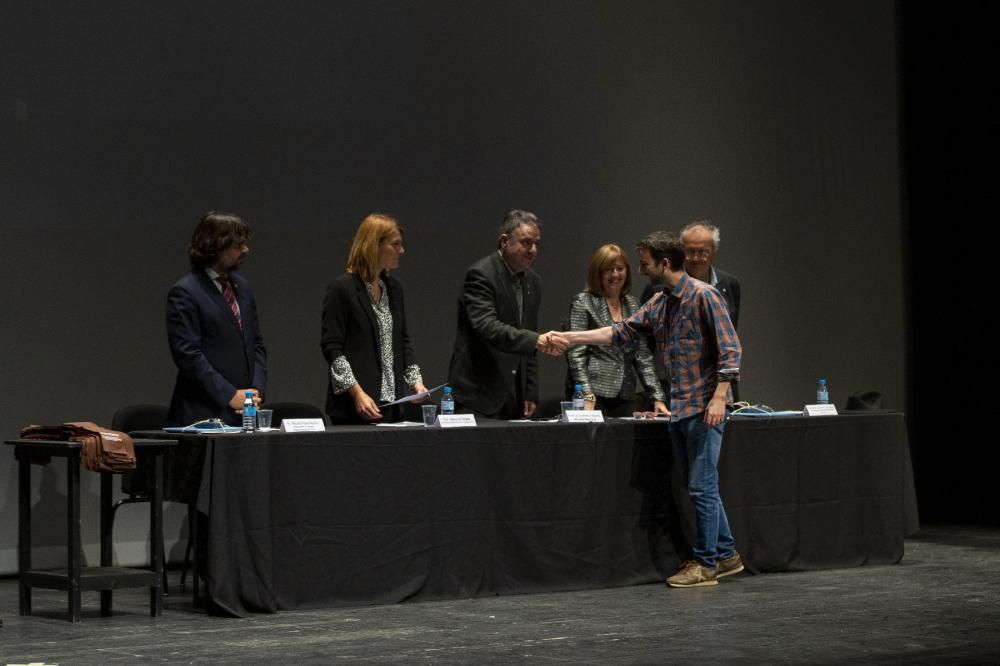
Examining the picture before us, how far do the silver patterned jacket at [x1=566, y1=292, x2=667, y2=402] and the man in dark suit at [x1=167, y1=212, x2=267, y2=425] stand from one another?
1492 millimetres

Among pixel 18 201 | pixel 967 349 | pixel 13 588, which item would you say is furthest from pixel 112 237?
pixel 967 349

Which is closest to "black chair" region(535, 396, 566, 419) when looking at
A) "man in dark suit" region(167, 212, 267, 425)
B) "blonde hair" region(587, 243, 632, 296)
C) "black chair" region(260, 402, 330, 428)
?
"blonde hair" region(587, 243, 632, 296)

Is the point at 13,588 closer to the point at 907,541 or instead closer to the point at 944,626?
the point at 944,626

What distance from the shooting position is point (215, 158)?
682 cm

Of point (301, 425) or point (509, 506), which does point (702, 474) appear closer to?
point (509, 506)

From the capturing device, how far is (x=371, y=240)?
225 inches

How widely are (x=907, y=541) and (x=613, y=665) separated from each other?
394 centimetres

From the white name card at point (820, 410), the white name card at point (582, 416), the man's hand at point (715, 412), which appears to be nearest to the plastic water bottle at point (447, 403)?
the white name card at point (582, 416)

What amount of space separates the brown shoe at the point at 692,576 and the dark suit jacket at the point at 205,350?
177cm

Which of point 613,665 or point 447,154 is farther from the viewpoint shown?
point 447,154

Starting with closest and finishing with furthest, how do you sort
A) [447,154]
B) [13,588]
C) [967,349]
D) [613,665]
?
1. [613,665]
2. [13,588]
3. [447,154]
4. [967,349]

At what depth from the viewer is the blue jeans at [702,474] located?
573 centimetres

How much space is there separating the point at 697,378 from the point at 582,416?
469 mm

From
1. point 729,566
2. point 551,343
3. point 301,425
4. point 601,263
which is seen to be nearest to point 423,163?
point 601,263
